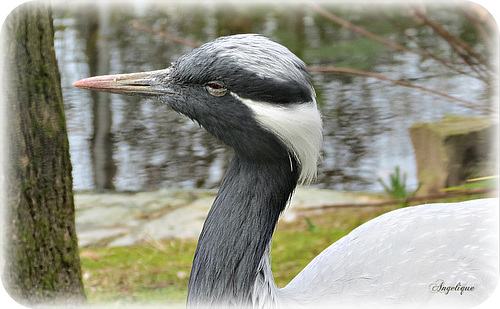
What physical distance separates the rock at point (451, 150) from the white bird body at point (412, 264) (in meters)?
1.84

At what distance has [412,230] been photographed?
2.31 metres

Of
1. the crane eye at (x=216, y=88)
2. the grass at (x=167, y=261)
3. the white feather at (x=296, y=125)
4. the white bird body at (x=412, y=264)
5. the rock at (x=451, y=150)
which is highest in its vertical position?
the crane eye at (x=216, y=88)

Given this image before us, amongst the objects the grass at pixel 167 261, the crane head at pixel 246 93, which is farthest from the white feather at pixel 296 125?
the grass at pixel 167 261

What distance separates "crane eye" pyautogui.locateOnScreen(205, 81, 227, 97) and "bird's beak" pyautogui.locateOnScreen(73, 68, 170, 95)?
167mm

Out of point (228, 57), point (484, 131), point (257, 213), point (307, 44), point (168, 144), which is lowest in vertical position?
point (168, 144)

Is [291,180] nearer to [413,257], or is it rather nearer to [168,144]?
[413,257]

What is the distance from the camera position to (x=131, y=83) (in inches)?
74.3

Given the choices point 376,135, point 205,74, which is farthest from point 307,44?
point 205,74

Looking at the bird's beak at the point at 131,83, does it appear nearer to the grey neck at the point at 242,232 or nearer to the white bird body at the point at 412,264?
the grey neck at the point at 242,232

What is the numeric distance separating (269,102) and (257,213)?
42 cm

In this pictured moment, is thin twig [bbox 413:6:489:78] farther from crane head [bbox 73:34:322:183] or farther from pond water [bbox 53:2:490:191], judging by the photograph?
crane head [bbox 73:34:322:183]

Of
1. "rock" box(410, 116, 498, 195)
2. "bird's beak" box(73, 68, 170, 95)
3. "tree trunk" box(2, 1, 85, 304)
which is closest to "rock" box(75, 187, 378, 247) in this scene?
"rock" box(410, 116, 498, 195)

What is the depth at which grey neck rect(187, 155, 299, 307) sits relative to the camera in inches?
75.7

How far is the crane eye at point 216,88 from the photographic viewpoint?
1.81 meters
